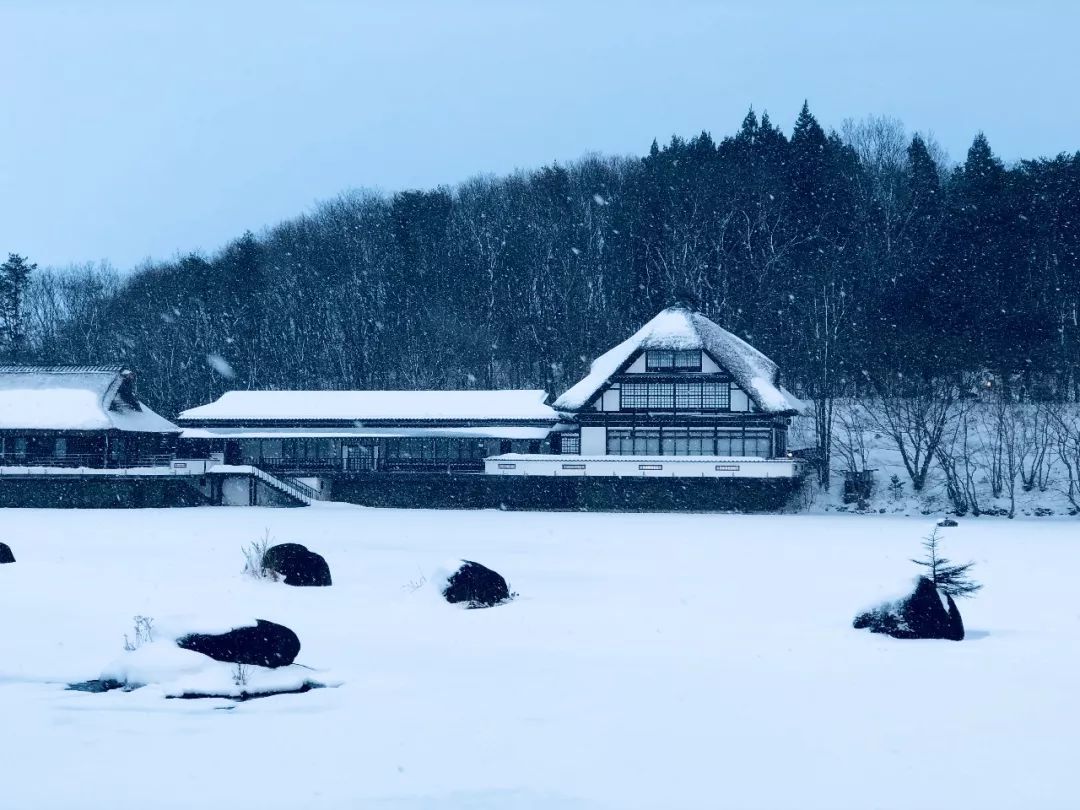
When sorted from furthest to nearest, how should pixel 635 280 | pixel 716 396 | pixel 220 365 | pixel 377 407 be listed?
pixel 220 365
pixel 635 280
pixel 377 407
pixel 716 396

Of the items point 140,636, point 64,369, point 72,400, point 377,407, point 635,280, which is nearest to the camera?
point 140,636

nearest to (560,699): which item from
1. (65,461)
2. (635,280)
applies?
(65,461)

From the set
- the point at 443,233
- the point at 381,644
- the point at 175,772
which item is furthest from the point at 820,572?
the point at 443,233

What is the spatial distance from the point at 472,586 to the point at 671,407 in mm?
33352

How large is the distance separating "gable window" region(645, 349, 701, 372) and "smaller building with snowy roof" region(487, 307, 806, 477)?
0.04 metres

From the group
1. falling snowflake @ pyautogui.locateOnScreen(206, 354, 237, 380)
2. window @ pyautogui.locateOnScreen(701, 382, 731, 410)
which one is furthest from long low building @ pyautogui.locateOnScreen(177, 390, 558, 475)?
falling snowflake @ pyautogui.locateOnScreen(206, 354, 237, 380)

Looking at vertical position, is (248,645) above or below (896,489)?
above

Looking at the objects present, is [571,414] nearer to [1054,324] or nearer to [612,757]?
[1054,324]

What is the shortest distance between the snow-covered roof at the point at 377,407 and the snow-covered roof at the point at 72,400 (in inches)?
115

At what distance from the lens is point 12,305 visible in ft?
246

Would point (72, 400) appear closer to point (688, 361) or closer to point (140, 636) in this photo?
point (688, 361)

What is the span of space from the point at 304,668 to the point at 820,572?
1250 cm

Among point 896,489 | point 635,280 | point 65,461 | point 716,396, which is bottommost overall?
point 896,489

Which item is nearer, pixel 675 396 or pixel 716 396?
pixel 716 396
